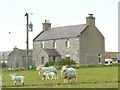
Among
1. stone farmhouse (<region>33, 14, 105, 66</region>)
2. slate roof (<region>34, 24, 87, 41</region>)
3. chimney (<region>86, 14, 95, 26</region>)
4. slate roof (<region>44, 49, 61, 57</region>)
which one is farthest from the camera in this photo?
slate roof (<region>44, 49, 61, 57</region>)

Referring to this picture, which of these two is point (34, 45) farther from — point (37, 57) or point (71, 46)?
point (71, 46)

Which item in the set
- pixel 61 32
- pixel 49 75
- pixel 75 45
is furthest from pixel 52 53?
pixel 49 75

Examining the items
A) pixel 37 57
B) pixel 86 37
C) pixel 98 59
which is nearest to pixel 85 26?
pixel 86 37

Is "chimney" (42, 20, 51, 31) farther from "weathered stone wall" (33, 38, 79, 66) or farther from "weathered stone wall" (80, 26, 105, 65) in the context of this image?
"weathered stone wall" (80, 26, 105, 65)

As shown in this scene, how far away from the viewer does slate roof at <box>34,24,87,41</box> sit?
277 feet

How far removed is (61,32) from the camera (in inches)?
3477

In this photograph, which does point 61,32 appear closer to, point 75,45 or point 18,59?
point 75,45

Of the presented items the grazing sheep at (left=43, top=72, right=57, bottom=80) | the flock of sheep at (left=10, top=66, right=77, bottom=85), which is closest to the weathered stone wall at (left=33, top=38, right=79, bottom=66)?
the flock of sheep at (left=10, top=66, right=77, bottom=85)

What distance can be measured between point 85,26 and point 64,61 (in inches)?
466

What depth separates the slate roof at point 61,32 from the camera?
84312 mm

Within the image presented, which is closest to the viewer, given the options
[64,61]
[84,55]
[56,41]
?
[64,61]

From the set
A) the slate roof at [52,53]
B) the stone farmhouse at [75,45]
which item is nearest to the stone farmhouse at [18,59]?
the stone farmhouse at [75,45]

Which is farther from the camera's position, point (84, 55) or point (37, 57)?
point (37, 57)

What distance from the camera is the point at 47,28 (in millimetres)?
93438
